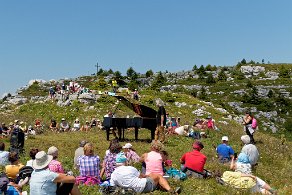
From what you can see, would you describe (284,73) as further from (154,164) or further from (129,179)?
(129,179)

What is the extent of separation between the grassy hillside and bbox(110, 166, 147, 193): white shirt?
20.8 inches

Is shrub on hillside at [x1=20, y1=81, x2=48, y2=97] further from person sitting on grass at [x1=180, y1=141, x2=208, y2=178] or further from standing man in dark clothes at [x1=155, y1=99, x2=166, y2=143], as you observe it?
person sitting on grass at [x1=180, y1=141, x2=208, y2=178]

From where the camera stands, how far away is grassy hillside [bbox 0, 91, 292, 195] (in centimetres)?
1209

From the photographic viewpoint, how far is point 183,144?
22.2 m

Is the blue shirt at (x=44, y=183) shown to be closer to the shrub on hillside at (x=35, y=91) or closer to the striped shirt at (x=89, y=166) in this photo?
the striped shirt at (x=89, y=166)

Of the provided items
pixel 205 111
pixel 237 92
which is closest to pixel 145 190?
pixel 205 111

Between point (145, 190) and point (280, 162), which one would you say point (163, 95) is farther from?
point (145, 190)

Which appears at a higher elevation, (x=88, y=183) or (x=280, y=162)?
(x=88, y=183)

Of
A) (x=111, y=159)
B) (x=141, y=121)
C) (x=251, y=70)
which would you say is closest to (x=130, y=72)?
(x=251, y=70)

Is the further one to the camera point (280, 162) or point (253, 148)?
point (280, 162)

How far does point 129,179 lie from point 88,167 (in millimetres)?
1786

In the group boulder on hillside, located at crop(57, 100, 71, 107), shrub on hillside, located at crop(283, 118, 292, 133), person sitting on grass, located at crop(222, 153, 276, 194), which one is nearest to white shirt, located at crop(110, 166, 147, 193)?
person sitting on grass, located at crop(222, 153, 276, 194)

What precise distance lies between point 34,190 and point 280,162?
49.3ft

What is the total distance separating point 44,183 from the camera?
814cm
